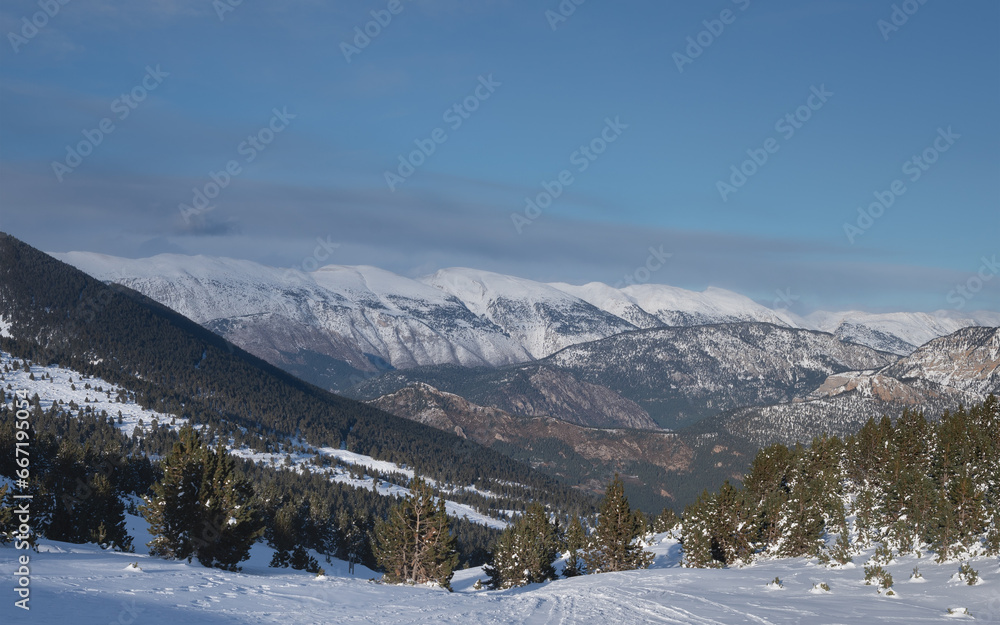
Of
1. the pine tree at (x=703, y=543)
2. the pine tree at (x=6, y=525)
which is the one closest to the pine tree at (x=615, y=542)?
the pine tree at (x=703, y=543)

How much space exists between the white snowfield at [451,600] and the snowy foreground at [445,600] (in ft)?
0.17

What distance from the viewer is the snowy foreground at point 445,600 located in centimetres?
2434

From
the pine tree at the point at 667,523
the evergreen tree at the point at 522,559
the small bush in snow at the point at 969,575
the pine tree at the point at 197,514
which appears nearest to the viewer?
the small bush in snow at the point at 969,575

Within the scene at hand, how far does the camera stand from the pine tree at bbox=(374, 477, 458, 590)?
58.1 metres

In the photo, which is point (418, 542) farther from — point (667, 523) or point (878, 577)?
point (667, 523)

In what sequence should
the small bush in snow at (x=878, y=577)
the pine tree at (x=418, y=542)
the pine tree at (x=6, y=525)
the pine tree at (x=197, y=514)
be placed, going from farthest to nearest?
the pine tree at (x=418, y=542), the pine tree at (x=197, y=514), the pine tree at (x=6, y=525), the small bush in snow at (x=878, y=577)

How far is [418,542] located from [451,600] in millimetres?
26134

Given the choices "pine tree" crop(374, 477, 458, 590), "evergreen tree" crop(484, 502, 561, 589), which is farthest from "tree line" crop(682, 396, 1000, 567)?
"pine tree" crop(374, 477, 458, 590)

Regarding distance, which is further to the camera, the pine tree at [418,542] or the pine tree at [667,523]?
the pine tree at [667,523]

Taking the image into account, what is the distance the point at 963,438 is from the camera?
235ft

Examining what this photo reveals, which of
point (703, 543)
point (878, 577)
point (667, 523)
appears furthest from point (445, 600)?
point (667, 523)

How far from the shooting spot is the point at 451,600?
34.1 metres

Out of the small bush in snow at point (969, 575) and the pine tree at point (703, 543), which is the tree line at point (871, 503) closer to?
the pine tree at point (703, 543)

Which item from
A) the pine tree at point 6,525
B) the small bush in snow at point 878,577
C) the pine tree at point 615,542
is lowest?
the pine tree at point 615,542
